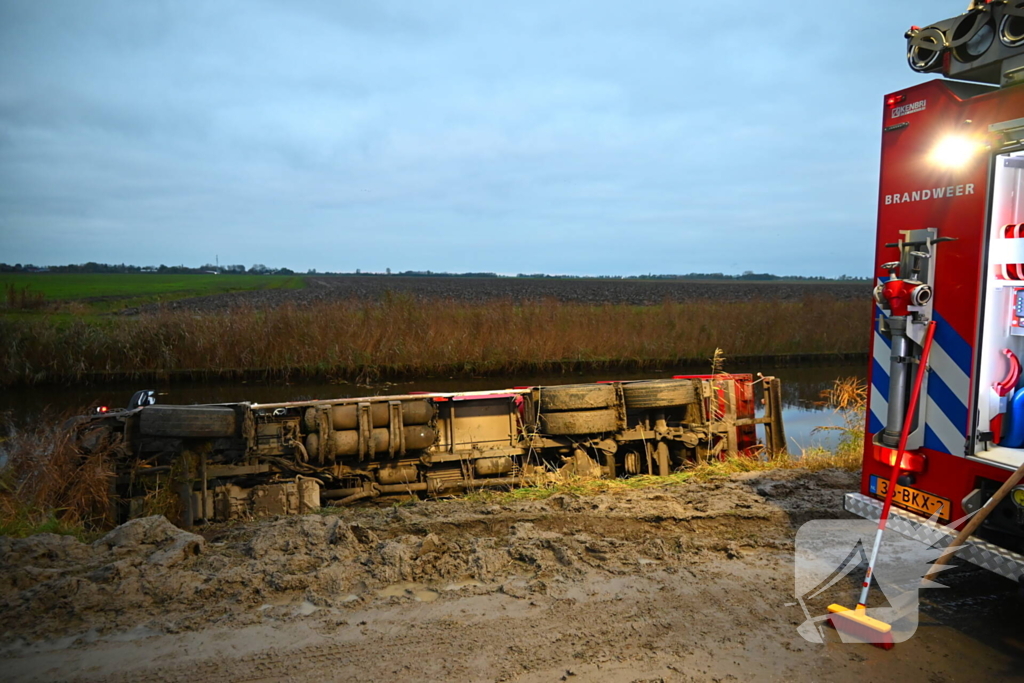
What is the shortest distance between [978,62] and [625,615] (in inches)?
164

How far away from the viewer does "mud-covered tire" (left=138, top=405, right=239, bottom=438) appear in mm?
7566

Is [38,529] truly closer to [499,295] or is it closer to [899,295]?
[899,295]

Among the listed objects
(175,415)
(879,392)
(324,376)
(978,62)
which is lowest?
(324,376)

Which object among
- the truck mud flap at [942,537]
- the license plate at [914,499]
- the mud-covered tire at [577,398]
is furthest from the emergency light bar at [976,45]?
the mud-covered tire at [577,398]

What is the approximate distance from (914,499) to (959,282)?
148 cm

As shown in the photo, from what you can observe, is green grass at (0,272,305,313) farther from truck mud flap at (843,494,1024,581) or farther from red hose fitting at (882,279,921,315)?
red hose fitting at (882,279,921,315)

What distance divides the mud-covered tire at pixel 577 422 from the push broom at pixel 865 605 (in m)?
4.48

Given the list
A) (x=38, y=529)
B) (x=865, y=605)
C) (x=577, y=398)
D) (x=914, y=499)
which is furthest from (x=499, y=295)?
(x=865, y=605)

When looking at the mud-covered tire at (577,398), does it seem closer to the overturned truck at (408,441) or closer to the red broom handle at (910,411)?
the overturned truck at (408,441)

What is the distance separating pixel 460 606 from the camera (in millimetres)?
4355

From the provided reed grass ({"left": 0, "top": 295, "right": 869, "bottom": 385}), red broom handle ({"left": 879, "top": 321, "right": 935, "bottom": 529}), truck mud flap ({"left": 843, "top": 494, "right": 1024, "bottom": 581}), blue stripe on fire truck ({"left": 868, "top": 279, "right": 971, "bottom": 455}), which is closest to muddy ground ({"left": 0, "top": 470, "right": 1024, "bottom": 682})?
truck mud flap ({"left": 843, "top": 494, "right": 1024, "bottom": 581})

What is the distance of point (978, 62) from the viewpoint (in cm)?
425

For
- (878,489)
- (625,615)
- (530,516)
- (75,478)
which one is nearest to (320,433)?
(75,478)

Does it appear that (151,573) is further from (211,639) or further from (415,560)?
(415,560)
